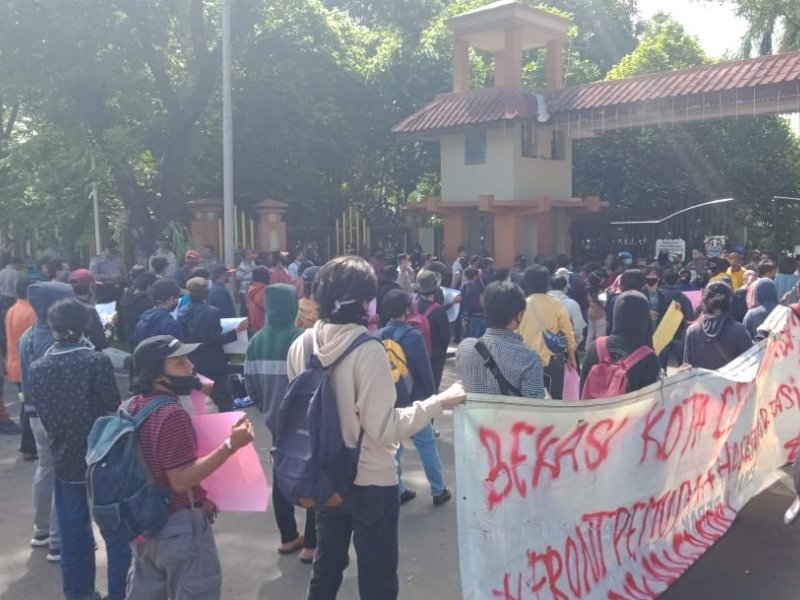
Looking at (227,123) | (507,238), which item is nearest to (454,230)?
(507,238)

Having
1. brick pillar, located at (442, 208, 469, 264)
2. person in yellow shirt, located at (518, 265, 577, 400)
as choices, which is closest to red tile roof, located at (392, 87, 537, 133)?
brick pillar, located at (442, 208, 469, 264)

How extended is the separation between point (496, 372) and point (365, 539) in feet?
4.39

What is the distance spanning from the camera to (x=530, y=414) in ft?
10.9

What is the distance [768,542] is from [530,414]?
2444 mm

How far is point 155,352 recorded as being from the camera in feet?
10.2

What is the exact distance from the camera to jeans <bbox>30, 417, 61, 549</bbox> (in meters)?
4.66

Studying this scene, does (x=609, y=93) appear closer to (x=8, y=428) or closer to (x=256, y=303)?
(x=256, y=303)

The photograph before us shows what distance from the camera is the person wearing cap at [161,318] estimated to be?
6012mm

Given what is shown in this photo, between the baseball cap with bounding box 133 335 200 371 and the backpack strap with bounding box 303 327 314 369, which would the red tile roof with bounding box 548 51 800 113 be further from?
the baseball cap with bounding box 133 335 200 371

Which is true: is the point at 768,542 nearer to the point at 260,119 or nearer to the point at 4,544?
the point at 4,544

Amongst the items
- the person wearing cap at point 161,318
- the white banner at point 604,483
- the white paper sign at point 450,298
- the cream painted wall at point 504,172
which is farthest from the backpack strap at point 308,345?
the cream painted wall at point 504,172

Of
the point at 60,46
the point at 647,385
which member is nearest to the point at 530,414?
the point at 647,385

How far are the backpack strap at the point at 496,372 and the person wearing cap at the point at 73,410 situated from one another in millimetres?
1871

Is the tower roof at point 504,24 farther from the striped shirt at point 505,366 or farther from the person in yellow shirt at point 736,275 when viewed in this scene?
the striped shirt at point 505,366
